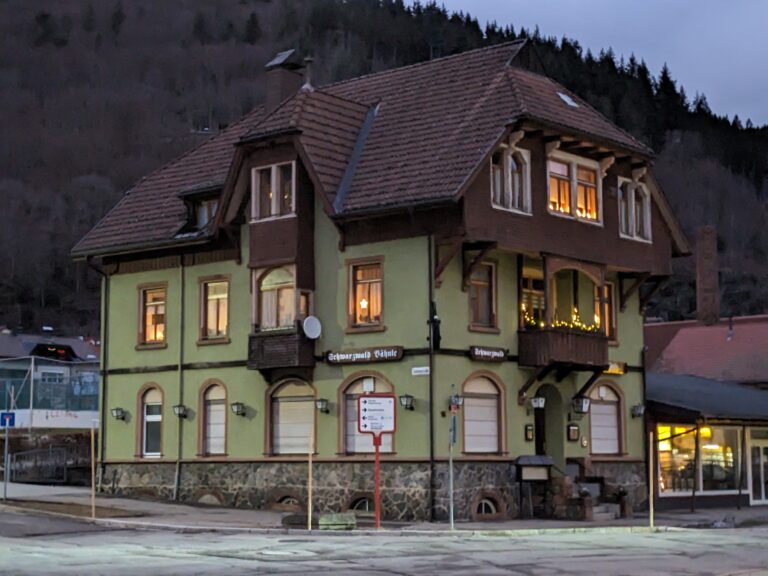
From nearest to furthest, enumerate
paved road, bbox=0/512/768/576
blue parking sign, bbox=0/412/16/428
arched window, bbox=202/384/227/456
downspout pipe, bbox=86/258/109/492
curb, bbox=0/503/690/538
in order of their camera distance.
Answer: paved road, bbox=0/512/768/576
curb, bbox=0/503/690/538
blue parking sign, bbox=0/412/16/428
arched window, bbox=202/384/227/456
downspout pipe, bbox=86/258/109/492

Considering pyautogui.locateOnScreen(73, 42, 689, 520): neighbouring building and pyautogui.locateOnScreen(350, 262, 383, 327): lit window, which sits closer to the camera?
pyautogui.locateOnScreen(73, 42, 689, 520): neighbouring building

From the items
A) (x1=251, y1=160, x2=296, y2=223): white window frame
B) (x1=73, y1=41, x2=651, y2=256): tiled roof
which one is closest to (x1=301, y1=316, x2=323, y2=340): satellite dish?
(x1=251, y1=160, x2=296, y2=223): white window frame

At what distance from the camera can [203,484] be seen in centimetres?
3828

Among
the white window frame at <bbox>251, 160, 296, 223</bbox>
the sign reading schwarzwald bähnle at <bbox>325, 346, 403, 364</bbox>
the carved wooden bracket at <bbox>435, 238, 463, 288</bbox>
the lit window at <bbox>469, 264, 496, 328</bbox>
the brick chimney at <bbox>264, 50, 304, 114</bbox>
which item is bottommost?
the sign reading schwarzwald bähnle at <bbox>325, 346, 403, 364</bbox>

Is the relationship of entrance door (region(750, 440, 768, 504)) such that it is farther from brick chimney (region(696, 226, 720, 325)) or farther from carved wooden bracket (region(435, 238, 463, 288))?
carved wooden bracket (region(435, 238, 463, 288))

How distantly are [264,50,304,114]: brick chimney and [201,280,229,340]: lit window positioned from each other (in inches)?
245

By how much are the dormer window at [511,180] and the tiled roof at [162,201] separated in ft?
30.4

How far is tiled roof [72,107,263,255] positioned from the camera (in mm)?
40344

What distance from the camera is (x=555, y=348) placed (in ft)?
115

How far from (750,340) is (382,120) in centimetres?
2427

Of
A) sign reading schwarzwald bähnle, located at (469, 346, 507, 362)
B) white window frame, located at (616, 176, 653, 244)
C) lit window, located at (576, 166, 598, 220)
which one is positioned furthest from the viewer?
white window frame, located at (616, 176, 653, 244)

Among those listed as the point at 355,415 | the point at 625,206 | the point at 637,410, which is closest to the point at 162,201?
the point at 355,415

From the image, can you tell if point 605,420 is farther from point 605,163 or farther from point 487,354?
point 605,163

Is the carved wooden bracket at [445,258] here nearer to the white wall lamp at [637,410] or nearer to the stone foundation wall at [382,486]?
the stone foundation wall at [382,486]
